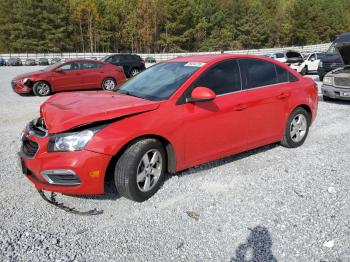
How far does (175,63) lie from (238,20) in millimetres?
81761

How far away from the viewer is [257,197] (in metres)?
3.97

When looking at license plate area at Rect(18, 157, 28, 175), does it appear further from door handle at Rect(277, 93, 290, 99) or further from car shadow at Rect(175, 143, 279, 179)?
door handle at Rect(277, 93, 290, 99)

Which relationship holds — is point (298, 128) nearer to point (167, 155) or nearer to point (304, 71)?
point (167, 155)

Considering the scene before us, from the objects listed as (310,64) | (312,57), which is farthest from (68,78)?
(312,57)

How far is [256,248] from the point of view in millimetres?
3025

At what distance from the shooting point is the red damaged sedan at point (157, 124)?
11.3 feet

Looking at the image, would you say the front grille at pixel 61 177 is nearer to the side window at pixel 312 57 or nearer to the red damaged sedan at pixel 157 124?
the red damaged sedan at pixel 157 124

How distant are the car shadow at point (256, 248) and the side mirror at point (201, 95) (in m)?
1.53

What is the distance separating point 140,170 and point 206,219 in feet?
2.91

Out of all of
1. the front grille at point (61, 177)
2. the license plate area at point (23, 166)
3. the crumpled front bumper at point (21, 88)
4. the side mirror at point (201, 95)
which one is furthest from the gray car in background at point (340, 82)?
the crumpled front bumper at point (21, 88)

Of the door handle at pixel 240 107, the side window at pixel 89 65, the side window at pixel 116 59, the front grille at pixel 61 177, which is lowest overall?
the side window at pixel 116 59

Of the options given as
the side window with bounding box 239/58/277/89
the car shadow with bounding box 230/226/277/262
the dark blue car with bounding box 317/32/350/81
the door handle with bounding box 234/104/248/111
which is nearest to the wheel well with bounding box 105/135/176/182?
the door handle with bounding box 234/104/248/111

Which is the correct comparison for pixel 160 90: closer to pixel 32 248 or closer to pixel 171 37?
pixel 32 248

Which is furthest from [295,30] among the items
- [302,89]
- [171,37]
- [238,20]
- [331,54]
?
[302,89]
